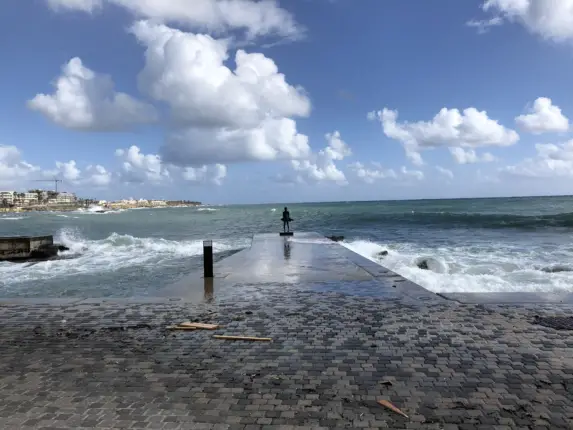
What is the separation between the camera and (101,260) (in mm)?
21250

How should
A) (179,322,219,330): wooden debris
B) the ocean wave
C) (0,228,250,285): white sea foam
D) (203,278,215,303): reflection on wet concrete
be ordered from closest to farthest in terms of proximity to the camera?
(179,322,219,330): wooden debris, (203,278,215,303): reflection on wet concrete, (0,228,250,285): white sea foam, the ocean wave

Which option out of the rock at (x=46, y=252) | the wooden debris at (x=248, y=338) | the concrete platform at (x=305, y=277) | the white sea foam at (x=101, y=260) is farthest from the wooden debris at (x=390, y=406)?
A: the rock at (x=46, y=252)

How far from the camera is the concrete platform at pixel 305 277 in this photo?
9.52 metres

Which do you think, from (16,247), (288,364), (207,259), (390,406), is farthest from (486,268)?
(16,247)

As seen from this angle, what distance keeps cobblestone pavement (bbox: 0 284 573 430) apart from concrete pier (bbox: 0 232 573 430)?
0.06 feet

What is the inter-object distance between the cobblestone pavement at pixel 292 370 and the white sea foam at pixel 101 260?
33.9 feet

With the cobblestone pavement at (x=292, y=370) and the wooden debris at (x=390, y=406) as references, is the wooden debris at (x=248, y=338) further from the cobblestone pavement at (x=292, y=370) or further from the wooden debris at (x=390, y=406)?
the wooden debris at (x=390, y=406)

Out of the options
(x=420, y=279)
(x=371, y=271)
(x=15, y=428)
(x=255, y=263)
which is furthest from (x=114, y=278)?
(x=15, y=428)

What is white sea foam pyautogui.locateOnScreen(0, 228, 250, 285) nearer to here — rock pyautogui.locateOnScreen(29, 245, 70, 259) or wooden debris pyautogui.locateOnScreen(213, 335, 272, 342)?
rock pyautogui.locateOnScreen(29, 245, 70, 259)

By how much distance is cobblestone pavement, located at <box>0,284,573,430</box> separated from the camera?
3.84m

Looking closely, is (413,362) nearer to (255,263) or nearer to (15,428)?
(15,428)

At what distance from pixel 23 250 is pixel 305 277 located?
17.6m

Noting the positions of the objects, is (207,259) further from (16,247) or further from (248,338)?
(16,247)

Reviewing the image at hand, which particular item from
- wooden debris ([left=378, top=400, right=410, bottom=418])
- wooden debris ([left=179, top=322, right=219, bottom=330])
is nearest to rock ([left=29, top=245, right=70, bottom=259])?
wooden debris ([left=179, top=322, right=219, bottom=330])
